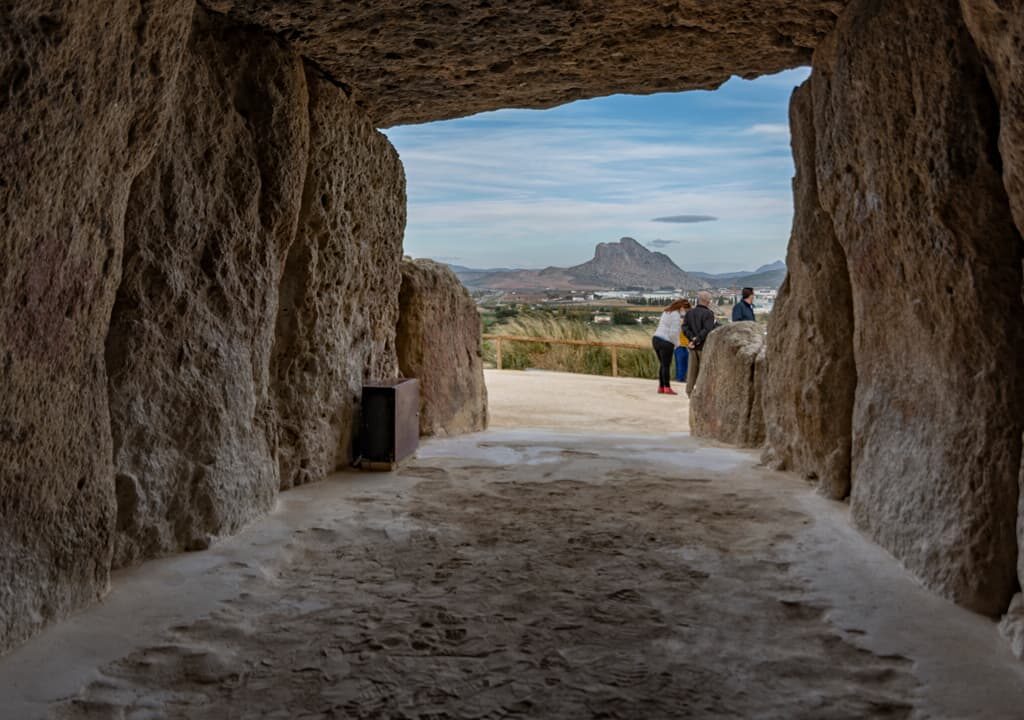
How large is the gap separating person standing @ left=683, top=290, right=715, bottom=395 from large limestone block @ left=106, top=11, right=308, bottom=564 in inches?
253

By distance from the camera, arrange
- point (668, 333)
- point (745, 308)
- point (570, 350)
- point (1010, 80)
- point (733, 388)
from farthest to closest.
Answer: point (570, 350) → point (668, 333) → point (745, 308) → point (733, 388) → point (1010, 80)

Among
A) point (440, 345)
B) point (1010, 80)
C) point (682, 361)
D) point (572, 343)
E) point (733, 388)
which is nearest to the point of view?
point (1010, 80)

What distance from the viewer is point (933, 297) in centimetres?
297

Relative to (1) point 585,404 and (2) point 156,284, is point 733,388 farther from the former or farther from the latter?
(2) point 156,284

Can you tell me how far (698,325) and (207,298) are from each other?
23.3 feet

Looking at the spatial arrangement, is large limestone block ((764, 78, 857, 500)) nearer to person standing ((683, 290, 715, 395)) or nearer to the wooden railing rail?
person standing ((683, 290, 715, 395))

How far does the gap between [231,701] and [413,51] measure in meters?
3.14

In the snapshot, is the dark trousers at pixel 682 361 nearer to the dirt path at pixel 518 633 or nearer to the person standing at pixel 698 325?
the person standing at pixel 698 325

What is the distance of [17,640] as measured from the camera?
7.60 ft

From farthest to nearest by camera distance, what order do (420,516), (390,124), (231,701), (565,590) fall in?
1. (390,124)
2. (420,516)
3. (565,590)
4. (231,701)

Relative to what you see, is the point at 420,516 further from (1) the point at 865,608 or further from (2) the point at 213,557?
(1) the point at 865,608

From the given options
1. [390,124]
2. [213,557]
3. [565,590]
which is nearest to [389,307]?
[390,124]

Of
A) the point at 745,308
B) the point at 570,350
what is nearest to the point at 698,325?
the point at 745,308

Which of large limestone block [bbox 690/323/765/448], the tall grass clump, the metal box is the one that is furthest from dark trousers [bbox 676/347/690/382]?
the metal box
